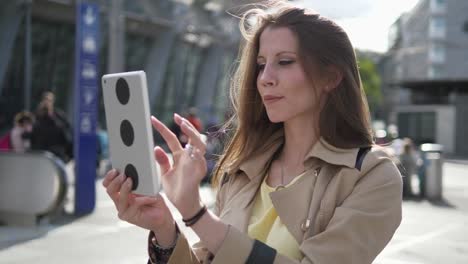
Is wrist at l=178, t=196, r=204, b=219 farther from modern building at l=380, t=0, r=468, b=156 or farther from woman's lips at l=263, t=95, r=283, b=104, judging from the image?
modern building at l=380, t=0, r=468, b=156

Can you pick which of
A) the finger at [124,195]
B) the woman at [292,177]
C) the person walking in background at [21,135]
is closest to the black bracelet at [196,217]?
the woman at [292,177]

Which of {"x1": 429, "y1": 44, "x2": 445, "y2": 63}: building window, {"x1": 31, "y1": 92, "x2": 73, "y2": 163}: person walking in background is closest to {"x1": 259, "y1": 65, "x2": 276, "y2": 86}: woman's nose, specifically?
{"x1": 31, "y1": 92, "x2": 73, "y2": 163}: person walking in background

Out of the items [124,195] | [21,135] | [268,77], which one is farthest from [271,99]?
[21,135]

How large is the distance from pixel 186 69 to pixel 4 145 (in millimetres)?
32089

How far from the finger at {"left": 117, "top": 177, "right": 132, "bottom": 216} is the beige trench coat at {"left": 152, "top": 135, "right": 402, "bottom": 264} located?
22 centimetres

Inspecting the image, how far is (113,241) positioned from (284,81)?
5967 millimetres

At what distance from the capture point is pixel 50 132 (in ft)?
35.0

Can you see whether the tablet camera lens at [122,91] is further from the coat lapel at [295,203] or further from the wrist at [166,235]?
the coat lapel at [295,203]

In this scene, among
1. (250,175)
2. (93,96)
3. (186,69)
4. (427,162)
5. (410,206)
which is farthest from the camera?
(186,69)

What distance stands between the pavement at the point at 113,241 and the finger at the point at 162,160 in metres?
3.90

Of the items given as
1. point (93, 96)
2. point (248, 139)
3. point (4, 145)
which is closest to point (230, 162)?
point (248, 139)

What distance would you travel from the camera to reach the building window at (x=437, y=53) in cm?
6506

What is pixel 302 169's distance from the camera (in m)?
2.06

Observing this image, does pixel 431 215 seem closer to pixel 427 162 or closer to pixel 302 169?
pixel 427 162
